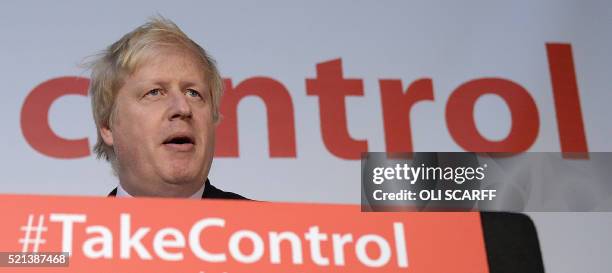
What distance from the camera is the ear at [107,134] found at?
1.99 m

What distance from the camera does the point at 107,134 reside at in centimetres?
200

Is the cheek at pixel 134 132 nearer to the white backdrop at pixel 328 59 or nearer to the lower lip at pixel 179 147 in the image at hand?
the lower lip at pixel 179 147

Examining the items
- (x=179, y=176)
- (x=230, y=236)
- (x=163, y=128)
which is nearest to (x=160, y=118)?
(x=163, y=128)

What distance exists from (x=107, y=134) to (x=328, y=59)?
2.70 feet

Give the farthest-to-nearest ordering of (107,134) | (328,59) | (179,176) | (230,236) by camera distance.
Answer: (328,59), (107,134), (179,176), (230,236)

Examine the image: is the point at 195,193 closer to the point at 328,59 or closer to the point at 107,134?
the point at 107,134

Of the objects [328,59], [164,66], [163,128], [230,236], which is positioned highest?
[328,59]

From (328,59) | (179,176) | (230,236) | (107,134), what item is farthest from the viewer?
(328,59)

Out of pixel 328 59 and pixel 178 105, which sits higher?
pixel 328 59

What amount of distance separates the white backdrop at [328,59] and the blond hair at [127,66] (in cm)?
32

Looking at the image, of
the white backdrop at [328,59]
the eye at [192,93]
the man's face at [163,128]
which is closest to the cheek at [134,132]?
the man's face at [163,128]

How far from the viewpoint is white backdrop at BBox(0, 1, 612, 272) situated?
2395mm

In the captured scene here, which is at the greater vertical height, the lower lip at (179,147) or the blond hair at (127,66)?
the blond hair at (127,66)

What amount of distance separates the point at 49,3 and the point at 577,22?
1611 millimetres
